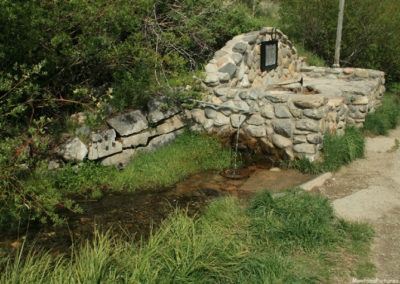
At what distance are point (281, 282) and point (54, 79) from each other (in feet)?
15.9

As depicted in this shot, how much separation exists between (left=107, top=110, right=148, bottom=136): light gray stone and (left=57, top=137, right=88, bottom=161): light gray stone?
668mm

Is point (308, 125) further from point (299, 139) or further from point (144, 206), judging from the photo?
point (144, 206)

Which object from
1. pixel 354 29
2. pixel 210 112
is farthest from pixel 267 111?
pixel 354 29

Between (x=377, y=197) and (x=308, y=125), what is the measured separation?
177cm

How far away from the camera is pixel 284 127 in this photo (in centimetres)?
750

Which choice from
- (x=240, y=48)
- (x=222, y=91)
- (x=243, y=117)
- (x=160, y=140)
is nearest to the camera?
(x=160, y=140)

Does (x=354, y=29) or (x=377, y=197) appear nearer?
(x=377, y=197)

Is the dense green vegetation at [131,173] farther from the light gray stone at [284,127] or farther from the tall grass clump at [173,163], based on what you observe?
the light gray stone at [284,127]

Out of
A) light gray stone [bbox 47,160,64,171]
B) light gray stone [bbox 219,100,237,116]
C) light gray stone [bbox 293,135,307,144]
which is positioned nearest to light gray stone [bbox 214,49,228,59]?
light gray stone [bbox 219,100,237,116]

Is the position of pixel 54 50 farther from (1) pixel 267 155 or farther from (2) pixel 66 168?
(1) pixel 267 155

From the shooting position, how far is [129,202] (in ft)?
20.0

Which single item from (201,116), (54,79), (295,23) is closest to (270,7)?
(295,23)

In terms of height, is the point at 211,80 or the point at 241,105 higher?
the point at 211,80

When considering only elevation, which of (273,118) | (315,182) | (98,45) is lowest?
(315,182)
